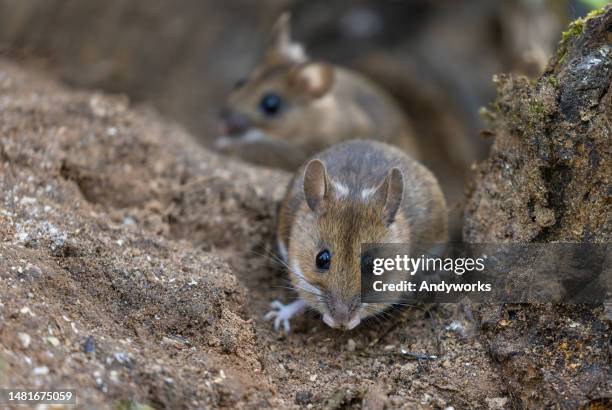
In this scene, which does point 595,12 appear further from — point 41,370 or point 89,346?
point 41,370

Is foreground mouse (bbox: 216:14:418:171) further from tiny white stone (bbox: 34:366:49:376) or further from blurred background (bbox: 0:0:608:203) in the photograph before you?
tiny white stone (bbox: 34:366:49:376)

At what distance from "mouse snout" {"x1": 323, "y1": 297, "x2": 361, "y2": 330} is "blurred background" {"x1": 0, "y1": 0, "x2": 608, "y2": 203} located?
4.55 m

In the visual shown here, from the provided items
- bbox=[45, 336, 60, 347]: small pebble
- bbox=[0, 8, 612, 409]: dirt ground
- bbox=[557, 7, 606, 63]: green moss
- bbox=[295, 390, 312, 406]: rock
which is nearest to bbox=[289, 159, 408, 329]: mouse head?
bbox=[0, 8, 612, 409]: dirt ground

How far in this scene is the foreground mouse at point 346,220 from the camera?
490 centimetres

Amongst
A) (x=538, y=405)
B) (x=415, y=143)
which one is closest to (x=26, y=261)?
(x=538, y=405)

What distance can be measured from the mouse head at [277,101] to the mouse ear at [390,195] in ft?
13.9

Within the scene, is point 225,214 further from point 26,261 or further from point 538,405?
point 538,405

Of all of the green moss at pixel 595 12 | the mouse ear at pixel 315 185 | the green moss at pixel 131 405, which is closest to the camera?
the green moss at pixel 131 405

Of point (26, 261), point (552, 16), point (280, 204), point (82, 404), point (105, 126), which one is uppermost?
point (552, 16)

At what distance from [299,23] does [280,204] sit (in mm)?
5278

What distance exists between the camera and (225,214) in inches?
244

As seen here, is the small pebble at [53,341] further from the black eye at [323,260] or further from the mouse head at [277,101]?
the mouse head at [277,101]

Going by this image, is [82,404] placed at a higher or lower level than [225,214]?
lower

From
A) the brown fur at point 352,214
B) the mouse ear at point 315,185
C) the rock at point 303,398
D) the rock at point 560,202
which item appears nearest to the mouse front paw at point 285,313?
the brown fur at point 352,214
